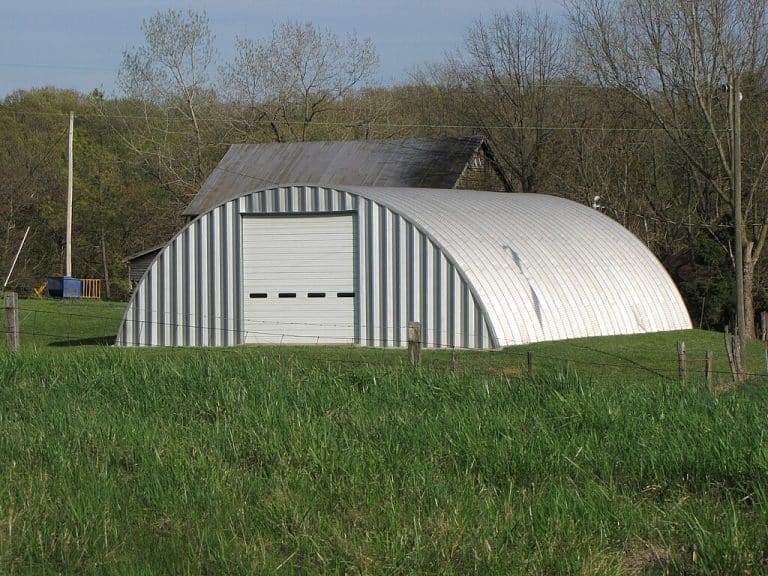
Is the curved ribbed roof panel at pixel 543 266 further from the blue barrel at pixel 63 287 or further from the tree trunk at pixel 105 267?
the tree trunk at pixel 105 267

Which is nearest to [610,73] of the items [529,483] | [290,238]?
[290,238]

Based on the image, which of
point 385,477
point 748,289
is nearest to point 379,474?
point 385,477

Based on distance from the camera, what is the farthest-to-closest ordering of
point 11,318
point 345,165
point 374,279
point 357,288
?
point 345,165, point 357,288, point 374,279, point 11,318

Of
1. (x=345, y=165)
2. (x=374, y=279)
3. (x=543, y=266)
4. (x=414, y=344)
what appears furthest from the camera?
(x=345, y=165)

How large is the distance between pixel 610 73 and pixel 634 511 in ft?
110

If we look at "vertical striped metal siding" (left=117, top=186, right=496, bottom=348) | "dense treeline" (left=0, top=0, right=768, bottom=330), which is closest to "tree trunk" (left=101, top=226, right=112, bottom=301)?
"dense treeline" (left=0, top=0, right=768, bottom=330)

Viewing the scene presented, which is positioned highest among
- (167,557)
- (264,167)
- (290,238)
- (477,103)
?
(477,103)

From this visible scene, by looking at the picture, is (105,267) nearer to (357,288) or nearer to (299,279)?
(299,279)

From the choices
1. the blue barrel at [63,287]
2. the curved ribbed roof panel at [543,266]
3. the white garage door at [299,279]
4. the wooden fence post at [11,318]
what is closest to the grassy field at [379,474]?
the wooden fence post at [11,318]

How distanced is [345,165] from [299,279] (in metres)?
21.1

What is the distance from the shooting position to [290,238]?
23656 mm

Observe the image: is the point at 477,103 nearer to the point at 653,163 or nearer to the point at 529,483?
the point at 653,163

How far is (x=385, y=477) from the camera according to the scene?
855 centimetres

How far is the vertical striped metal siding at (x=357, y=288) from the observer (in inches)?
854
